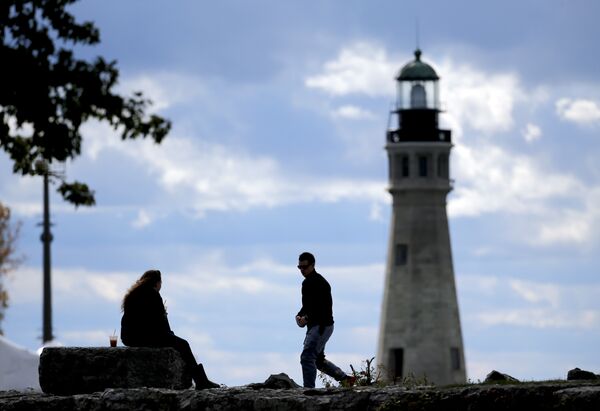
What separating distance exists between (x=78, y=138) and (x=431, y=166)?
72017mm

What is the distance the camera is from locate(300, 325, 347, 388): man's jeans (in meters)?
21.3

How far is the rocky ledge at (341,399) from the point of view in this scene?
1608cm

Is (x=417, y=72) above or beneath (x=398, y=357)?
above

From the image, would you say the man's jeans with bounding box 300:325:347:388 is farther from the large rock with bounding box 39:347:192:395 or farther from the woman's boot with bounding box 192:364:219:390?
the large rock with bounding box 39:347:192:395

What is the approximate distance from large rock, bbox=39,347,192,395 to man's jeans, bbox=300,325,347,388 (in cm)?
217

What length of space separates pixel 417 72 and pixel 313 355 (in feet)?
247

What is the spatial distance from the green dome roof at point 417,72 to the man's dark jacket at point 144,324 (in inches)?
2998

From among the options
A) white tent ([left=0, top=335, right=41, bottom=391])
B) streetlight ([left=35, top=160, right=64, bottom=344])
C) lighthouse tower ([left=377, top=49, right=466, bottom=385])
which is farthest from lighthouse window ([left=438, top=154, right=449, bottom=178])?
white tent ([left=0, top=335, right=41, bottom=391])

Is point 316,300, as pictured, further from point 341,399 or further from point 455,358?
point 455,358

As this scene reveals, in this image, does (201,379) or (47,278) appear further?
(47,278)

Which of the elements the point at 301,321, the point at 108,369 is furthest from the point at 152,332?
the point at 301,321

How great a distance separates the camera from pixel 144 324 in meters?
19.9

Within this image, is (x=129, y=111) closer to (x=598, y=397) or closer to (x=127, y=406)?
(x=127, y=406)

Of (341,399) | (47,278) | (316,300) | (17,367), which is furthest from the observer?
(47,278)
